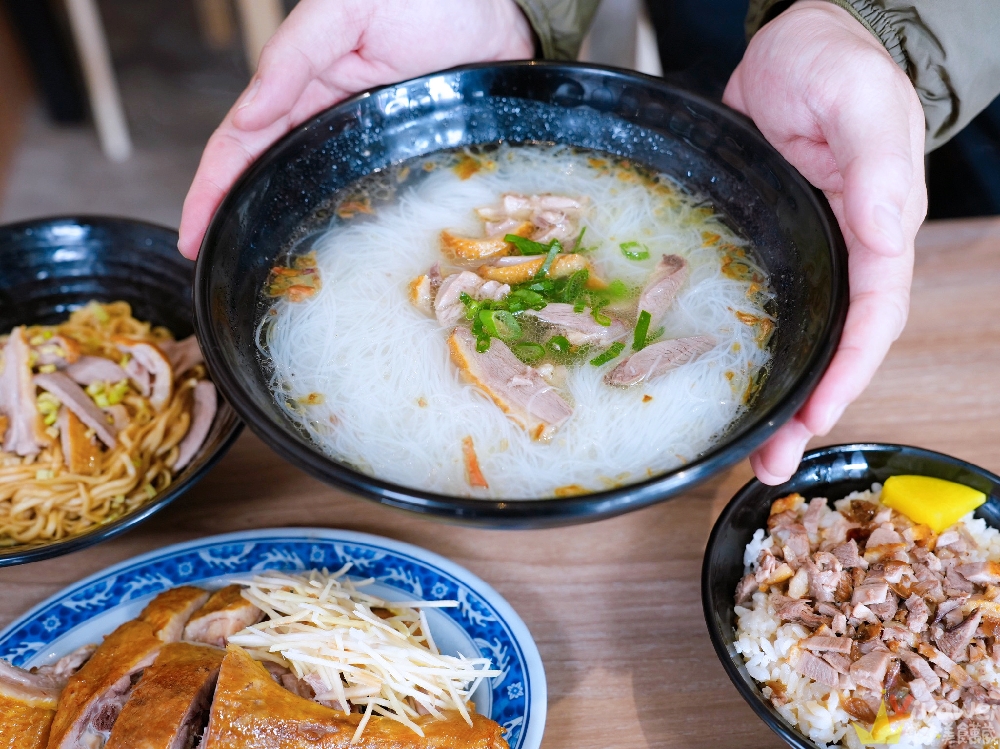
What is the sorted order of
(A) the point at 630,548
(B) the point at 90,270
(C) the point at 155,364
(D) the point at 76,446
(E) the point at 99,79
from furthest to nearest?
(E) the point at 99,79, (B) the point at 90,270, (C) the point at 155,364, (D) the point at 76,446, (A) the point at 630,548

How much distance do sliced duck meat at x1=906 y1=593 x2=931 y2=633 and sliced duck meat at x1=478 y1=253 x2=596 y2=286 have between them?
81 cm

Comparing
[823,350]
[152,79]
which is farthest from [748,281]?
[152,79]

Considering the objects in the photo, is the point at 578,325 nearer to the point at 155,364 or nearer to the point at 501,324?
Answer: the point at 501,324

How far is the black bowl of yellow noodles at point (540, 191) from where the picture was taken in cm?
121

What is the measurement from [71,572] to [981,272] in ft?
7.41

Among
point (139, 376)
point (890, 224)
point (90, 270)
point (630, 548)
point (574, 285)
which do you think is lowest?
point (630, 548)

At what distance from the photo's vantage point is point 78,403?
6.29 ft

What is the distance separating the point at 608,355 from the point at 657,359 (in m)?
0.09

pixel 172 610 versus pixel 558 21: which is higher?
pixel 558 21

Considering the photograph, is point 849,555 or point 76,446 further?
point 76,446

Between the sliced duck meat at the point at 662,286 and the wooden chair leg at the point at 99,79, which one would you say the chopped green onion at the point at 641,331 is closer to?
the sliced duck meat at the point at 662,286

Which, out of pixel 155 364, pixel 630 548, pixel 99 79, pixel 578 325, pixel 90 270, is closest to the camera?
pixel 578 325

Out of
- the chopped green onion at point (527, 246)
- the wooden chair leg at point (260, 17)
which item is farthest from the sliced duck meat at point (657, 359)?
the wooden chair leg at point (260, 17)

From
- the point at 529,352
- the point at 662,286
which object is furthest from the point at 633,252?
the point at 529,352
